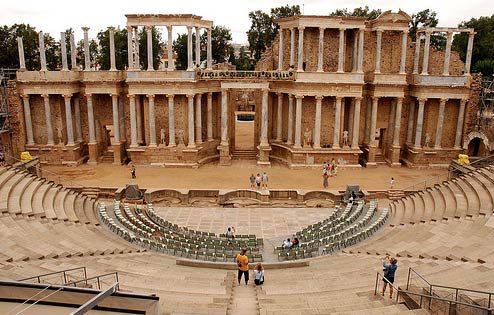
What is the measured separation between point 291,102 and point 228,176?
31.8 ft

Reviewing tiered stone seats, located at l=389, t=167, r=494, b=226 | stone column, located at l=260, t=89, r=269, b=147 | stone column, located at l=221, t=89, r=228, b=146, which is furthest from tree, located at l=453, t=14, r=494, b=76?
stone column, located at l=221, t=89, r=228, b=146

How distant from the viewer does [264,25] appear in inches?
2547

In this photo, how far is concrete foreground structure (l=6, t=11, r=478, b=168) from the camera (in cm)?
3672

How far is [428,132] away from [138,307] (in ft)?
119

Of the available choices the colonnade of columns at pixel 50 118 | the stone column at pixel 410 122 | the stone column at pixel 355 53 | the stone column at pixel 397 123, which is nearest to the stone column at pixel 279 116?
the stone column at pixel 355 53

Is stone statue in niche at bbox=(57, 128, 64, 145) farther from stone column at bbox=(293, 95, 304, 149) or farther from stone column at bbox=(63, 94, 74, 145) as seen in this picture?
stone column at bbox=(293, 95, 304, 149)

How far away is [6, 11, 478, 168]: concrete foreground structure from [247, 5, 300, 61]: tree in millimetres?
25215

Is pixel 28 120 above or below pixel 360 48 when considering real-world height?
below

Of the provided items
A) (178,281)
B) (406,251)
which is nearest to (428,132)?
A: (406,251)

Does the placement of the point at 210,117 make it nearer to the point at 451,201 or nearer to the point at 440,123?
the point at 440,123

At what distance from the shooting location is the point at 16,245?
17.0 metres

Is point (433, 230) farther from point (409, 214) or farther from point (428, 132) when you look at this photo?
point (428, 132)

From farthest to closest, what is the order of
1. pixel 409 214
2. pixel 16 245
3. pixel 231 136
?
pixel 231 136 → pixel 409 214 → pixel 16 245

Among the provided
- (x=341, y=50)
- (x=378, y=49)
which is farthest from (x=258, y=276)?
(x=378, y=49)
